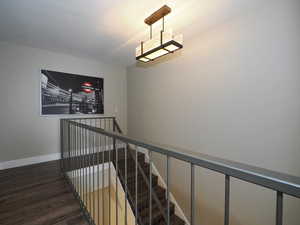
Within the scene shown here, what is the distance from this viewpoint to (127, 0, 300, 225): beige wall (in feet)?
5.51

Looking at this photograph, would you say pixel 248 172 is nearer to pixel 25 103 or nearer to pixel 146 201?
pixel 146 201

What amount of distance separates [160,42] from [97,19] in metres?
0.99

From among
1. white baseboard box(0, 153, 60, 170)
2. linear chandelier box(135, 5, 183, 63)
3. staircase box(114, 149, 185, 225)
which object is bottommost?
staircase box(114, 149, 185, 225)

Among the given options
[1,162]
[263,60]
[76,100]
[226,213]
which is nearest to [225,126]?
[263,60]

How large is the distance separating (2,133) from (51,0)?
2.41 metres

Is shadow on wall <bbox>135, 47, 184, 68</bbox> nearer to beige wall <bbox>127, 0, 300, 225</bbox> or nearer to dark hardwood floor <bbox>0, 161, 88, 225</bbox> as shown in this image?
beige wall <bbox>127, 0, 300, 225</bbox>

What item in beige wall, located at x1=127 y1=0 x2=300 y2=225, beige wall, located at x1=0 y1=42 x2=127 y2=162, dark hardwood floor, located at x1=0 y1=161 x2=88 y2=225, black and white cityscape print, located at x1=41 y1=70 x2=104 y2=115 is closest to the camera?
dark hardwood floor, located at x1=0 y1=161 x2=88 y2=225

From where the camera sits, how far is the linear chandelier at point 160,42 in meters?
1.70

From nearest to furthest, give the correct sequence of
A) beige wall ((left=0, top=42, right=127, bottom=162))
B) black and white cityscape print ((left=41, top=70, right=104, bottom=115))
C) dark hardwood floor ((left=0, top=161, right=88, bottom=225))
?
dark hardwood floor ((left=0, top=161, right=88, bottom=225)), beige wall ((left=0, top=42, right=127, bottom=162)), black and white cityscape print ((left=41, top=70, right=104, bottom=115))

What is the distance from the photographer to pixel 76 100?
3312 millimetres

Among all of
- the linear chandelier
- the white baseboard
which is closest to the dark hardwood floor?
the white baseboard

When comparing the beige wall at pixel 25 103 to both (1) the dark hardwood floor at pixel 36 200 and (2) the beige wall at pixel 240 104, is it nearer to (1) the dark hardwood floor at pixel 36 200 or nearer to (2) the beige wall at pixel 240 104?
(1) the dark hardwood floor at pixel 36 200

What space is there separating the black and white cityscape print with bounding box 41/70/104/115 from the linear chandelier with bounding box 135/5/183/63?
6.30 feet

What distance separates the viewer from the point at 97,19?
6.63 feet
